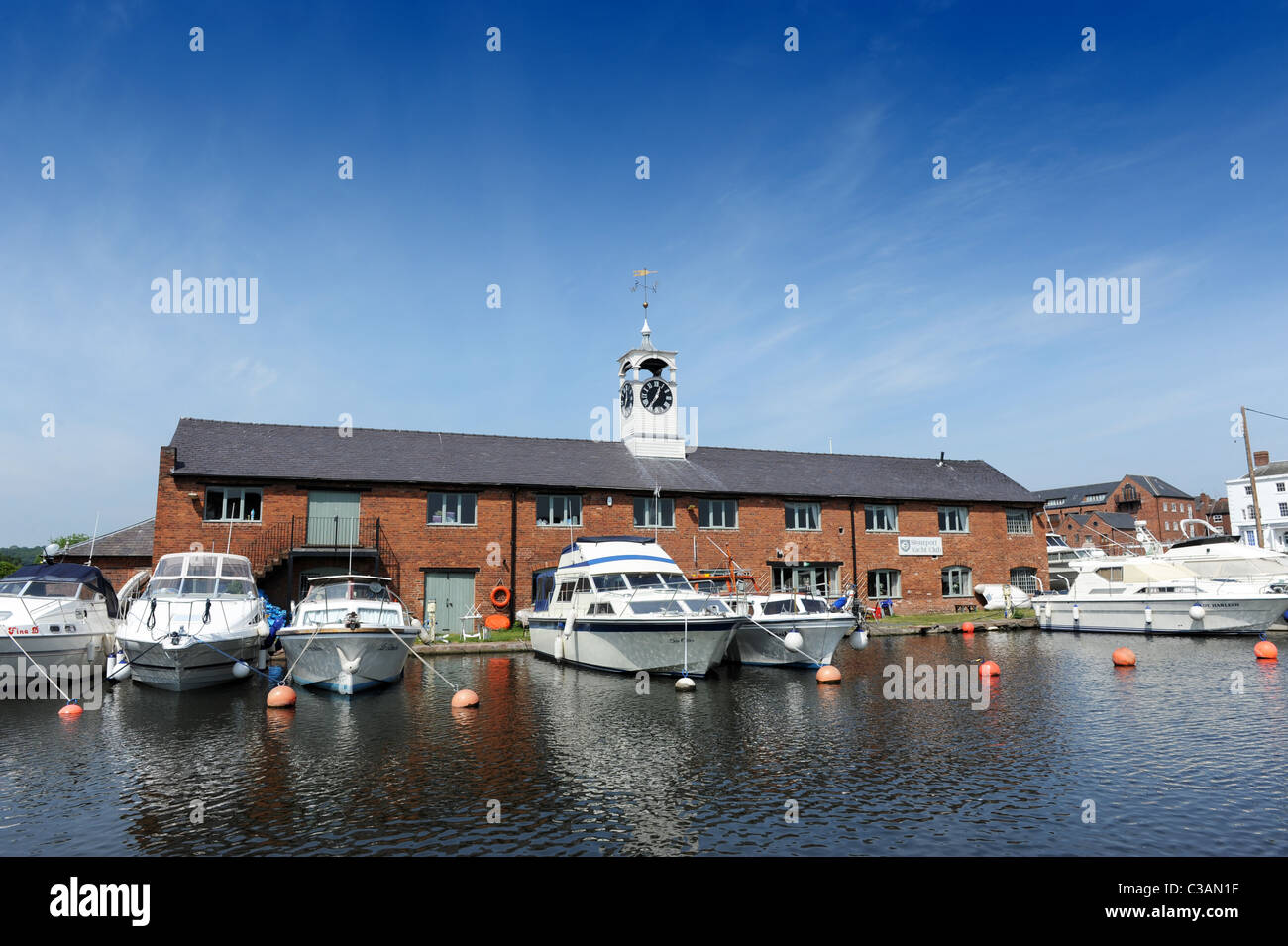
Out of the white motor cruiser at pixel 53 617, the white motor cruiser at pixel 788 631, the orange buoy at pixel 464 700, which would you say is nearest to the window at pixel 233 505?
the white motor cruiser at pixel 53 617

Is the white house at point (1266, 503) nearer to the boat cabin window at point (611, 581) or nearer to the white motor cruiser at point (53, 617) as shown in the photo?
the boat cabin window at point (611, 581)

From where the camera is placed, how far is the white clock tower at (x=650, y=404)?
125 ft

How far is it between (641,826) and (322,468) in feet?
83.4

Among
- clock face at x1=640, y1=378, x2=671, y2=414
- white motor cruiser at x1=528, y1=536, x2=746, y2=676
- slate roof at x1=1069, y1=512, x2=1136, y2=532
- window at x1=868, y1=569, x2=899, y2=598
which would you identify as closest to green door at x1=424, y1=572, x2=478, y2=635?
white motor cruiser at x1=528, y1=536, x2=746, y2=676

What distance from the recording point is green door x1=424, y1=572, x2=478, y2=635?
101 feet

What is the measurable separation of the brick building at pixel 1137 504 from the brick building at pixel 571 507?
2403 inches

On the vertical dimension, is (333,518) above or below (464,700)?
above

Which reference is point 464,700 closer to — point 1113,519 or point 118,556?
point 118,556

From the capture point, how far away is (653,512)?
3438 cm

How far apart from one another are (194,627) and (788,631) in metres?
14.4

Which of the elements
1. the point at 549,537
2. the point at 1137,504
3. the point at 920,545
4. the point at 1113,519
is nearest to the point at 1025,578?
the point at 920,545

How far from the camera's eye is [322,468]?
1217 inches
